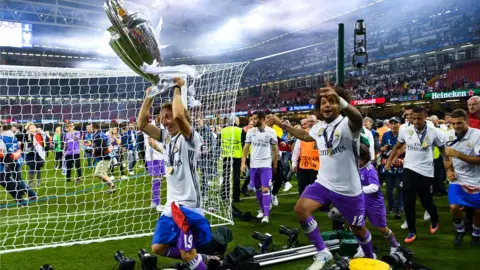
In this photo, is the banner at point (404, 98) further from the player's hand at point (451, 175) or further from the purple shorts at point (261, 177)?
the player's hand at point (451, 175)

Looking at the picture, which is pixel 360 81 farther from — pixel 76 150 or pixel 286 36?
pixel 76 150

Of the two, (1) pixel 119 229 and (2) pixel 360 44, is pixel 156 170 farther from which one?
(2) pixel 360 44

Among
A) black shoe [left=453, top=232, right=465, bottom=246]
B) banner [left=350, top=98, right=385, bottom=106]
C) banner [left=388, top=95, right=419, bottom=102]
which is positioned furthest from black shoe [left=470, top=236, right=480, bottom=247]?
banner [left=350, top=98, right=385, bottom=106]

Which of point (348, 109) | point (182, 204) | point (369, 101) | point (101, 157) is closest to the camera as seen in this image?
point (348, 109)

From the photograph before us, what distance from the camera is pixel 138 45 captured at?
267cm

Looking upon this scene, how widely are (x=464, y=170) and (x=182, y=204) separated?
3651 millimetres

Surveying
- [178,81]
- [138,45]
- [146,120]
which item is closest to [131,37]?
[138,45]

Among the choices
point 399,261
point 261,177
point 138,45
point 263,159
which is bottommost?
point 399,261

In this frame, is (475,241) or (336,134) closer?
(336,134)

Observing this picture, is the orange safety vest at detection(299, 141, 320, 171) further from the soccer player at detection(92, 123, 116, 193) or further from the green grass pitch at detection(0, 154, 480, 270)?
the soccer player at detection(92, 123, 116, 193)

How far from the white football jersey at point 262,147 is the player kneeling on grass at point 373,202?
86.1 inches

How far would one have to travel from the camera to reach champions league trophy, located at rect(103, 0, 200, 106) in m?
2.62

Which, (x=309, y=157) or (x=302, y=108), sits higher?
(x=302, y=108)

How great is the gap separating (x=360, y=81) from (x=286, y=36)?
17.5m
